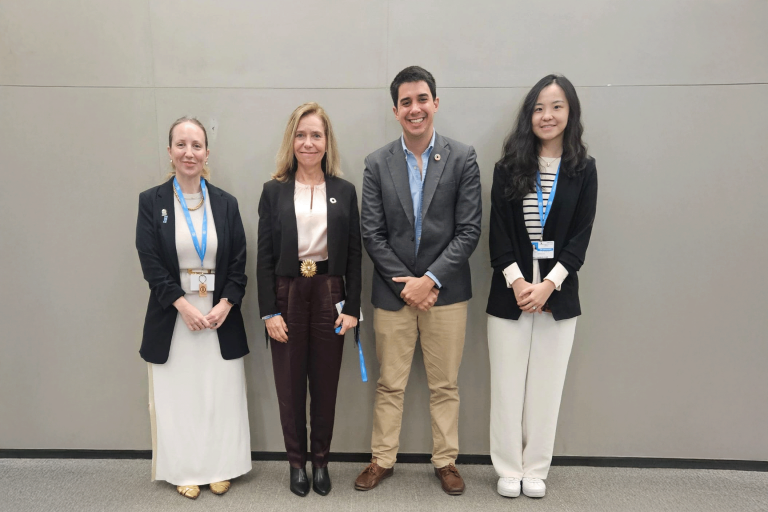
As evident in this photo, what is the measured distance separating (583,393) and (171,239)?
242 centimetres

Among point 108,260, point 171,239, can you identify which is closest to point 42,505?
point 108,260

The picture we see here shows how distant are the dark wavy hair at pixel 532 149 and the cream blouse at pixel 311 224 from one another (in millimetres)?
916

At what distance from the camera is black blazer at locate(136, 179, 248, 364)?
7.47ft

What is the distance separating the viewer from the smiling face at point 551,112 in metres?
2.26

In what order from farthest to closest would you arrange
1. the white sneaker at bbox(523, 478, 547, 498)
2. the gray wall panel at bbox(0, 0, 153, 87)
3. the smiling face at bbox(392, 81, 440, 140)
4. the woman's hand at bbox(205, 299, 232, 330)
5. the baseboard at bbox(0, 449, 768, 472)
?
the baseboard at bbox(0, 449, 768, 472)
the gray wall panel at bbox(0, 0, 153, 87)
the white sneaker at bbox(523, 478, 547, 498)
the woman's hand at bbox(205, 299, 232, 330)
the smiling face at bbox(392, 81, 440, 140)

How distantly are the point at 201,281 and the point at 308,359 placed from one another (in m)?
0.67

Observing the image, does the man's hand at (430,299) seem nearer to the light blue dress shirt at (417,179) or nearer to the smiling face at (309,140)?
the light blue dress shirt at (417,179)

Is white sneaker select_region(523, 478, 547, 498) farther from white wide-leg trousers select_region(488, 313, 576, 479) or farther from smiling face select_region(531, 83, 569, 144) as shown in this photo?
smiling face select_region(531, 83, 569, 144)

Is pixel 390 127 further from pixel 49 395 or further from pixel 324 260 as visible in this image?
pixel 49 395

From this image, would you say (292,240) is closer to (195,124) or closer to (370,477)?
(195,124)

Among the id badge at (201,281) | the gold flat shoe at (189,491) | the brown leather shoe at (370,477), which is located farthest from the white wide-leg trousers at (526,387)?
the gold flat shoe at (189,491)

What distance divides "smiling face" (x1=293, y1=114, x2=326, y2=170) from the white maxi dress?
542 millimetres

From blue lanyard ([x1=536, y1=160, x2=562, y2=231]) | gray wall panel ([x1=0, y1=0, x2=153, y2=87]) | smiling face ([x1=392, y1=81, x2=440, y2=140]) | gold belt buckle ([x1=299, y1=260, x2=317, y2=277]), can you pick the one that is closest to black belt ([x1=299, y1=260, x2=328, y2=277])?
gold belt buckle ([x1=299, y1=260, x2=317, y2=277])

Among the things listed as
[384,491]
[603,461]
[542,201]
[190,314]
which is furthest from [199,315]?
[603,461]
